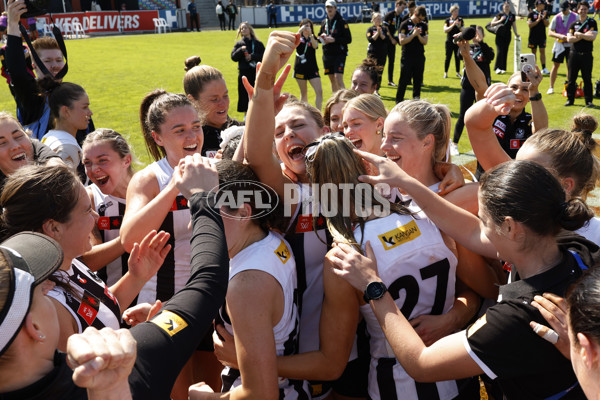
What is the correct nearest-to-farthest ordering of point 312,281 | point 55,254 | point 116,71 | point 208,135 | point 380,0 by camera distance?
point 55,254 < point 312,281 < point 208,135 < point 116,71 < point 380,0

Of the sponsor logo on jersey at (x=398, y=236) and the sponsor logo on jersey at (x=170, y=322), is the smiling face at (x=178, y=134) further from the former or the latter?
the sponsor logo on jersey at (x=170, y=322)

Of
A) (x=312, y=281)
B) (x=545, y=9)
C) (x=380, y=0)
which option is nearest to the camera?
(x=312, y=281)

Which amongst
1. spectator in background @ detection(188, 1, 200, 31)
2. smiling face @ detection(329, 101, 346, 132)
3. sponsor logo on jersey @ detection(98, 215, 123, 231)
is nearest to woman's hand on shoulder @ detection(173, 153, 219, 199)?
sponsor logo on jersey @ detection(98, 215, 123, 231)

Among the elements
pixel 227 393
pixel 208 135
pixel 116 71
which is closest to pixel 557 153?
pixel 227 393

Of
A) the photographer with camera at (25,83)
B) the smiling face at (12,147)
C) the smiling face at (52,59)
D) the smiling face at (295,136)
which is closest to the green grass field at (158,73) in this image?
the smiling face at (52,59)

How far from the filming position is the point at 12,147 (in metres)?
3.62

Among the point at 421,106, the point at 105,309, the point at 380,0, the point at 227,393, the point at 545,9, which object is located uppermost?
the point at 380,0

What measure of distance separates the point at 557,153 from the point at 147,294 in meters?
2.59

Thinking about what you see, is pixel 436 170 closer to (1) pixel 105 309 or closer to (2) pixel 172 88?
(1) pixel 105 309

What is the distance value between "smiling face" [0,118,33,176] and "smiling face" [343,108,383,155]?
242cm

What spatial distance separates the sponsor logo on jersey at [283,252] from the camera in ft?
7.26

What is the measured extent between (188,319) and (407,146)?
1.83m

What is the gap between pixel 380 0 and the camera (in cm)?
4241

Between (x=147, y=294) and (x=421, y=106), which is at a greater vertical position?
(x=421, y=106)
